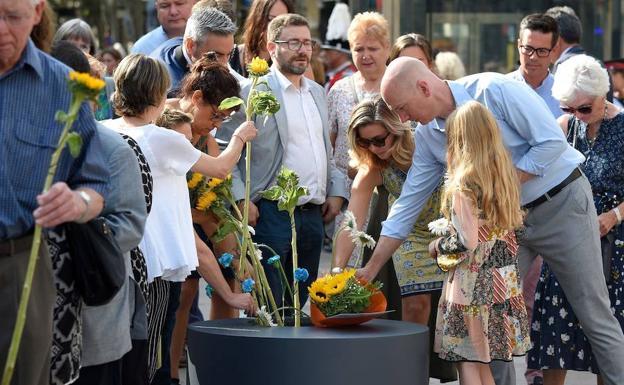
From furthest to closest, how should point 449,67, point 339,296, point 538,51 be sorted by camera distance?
point 449,67
point 538,51
point 339,296

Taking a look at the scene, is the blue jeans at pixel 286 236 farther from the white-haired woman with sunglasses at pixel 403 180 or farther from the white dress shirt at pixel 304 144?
the white-haired woman with sunglasses at pixel 403 180

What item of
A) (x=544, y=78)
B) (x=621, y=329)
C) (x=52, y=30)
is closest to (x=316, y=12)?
(x=544, y=78)

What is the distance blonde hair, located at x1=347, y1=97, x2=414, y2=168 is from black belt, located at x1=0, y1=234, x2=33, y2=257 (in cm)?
254

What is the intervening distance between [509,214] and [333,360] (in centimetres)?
104

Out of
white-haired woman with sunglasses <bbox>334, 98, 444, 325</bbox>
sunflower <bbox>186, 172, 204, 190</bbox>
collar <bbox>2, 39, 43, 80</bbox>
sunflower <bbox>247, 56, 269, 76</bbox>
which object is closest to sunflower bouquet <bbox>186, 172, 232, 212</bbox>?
sunflower <bbox>186, 172, 204, 190</bbox>

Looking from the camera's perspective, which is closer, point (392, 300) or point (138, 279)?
point (138, 279)

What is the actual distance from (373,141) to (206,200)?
0.96m

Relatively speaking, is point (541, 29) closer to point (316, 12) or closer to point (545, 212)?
point (545, 212)

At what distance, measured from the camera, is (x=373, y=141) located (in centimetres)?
587

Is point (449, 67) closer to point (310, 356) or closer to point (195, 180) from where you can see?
point (195, 180)

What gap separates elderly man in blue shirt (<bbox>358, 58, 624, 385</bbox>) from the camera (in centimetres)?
543

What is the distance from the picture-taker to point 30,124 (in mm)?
3518

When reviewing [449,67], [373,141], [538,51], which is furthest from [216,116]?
[449,67]

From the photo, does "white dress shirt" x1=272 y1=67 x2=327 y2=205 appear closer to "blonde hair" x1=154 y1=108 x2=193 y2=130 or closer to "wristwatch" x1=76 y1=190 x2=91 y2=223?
"blonde hair" x1=154 y1=108 x2=193 y2=130
